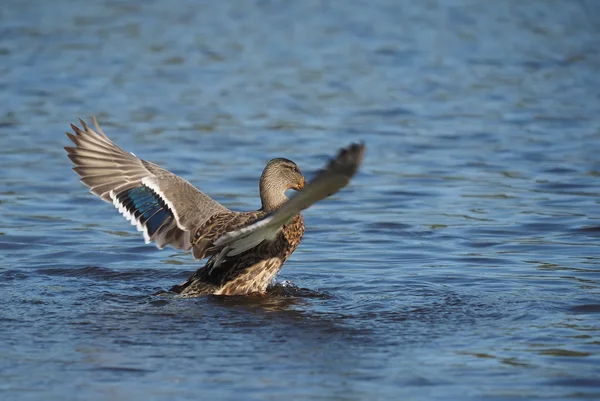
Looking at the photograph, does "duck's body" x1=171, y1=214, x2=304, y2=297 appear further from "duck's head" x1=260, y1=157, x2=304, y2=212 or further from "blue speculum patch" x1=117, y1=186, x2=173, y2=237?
"blue speculum patch" x1=117, y1=186, x2=173, y2=237

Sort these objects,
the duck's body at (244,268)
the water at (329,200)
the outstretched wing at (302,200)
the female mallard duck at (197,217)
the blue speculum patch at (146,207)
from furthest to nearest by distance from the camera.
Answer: the blue speculum patch at (146,207)
the duck's body at (244,268)
the female mallard duck at (197,217)
the water at (329,200)
the outstretched wing at (302,200)

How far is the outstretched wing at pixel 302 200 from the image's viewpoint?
5383 millimetres

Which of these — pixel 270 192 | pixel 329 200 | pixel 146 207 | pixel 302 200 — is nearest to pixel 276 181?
pixel 270 192

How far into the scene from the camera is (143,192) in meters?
7.50

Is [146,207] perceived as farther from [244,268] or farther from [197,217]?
[244,268]

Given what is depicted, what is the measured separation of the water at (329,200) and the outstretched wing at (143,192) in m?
0.46

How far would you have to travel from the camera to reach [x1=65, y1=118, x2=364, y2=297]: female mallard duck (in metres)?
6.99

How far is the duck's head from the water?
63 cm

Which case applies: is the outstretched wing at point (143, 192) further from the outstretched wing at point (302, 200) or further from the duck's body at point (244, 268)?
the outstretched wing at point (302, 200)

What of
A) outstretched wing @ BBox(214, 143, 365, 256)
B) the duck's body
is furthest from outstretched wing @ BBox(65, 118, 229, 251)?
outstretched wing @ BBox(214, 143, 365, 256)

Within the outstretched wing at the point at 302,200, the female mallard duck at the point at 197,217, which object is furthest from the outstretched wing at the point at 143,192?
the outstretched wing at the point at 302,200

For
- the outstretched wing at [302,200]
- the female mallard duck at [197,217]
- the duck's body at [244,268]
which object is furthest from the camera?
the duck's body at [244,268]

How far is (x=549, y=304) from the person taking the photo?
22.4 ft

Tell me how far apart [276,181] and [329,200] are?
10.4ft
